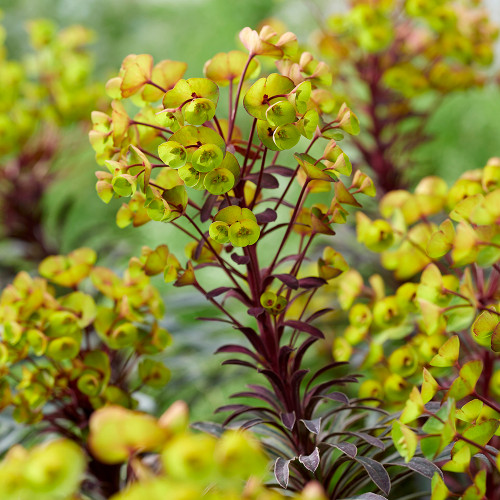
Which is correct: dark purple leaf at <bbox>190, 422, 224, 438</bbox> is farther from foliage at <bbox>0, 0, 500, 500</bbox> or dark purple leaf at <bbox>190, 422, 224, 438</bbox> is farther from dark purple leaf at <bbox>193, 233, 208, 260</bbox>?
dark purple leaf at <bbox>193, 233, 208, 260</bbox>

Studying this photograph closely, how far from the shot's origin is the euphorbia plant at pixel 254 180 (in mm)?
461

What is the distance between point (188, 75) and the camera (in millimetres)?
1604

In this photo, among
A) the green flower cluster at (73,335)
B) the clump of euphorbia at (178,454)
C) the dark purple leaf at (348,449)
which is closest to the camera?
the clump of euphorbia at (178,454)

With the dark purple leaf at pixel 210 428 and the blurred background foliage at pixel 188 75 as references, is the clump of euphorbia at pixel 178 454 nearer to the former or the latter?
the dark purple leaf at pixel 210 428

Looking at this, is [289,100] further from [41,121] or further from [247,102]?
[41,121]

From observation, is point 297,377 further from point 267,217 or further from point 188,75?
point 188,75

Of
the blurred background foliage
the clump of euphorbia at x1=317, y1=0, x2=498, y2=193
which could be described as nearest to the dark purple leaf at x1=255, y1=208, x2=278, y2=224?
the blurred background foliage

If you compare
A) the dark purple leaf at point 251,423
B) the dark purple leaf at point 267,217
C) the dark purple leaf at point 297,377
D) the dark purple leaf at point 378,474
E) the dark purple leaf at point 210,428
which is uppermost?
the dark purple leaf at point 267,217

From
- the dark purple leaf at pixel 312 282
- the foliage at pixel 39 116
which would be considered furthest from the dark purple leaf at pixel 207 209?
the foliage at pixel 39 116

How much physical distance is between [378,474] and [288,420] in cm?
8

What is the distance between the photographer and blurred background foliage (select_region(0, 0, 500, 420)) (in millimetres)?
989

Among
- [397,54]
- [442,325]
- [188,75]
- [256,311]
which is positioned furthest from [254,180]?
[188,75]

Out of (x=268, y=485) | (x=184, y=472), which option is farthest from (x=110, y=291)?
(x=184, y=472)

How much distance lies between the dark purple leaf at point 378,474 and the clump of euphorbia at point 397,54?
0.62 metres
